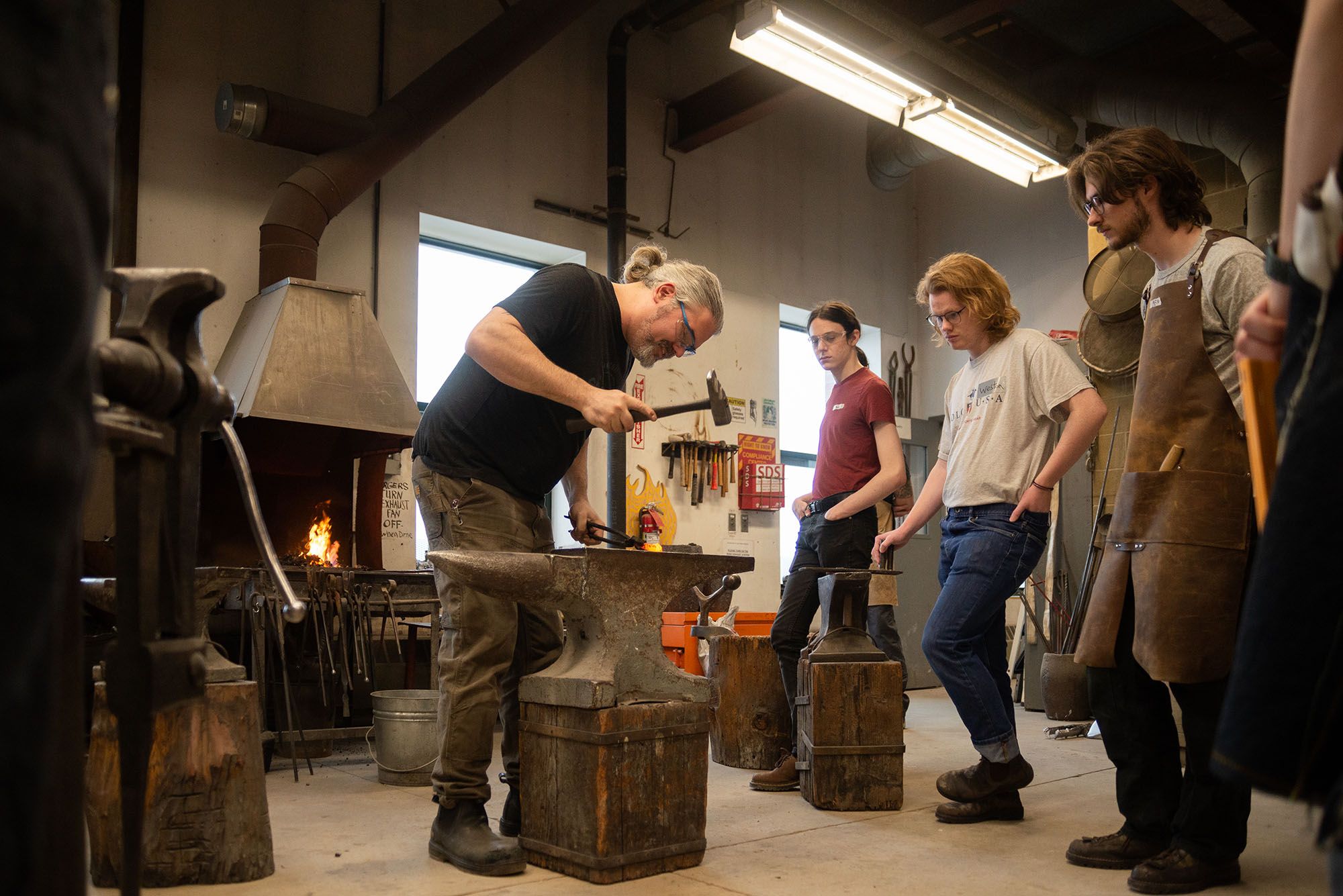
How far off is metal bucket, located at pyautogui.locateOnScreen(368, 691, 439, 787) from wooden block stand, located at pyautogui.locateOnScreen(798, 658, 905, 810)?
1473 mm

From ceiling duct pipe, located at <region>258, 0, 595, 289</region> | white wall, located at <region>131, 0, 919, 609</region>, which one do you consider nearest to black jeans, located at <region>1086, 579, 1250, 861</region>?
Result: ceiling duct pipe, located at <region>258, 0, 595, 289</region>

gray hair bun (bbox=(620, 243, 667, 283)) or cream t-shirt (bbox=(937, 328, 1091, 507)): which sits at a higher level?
gray hair bun (bbox=(620, 243, 667, 283))

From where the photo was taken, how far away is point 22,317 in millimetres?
514

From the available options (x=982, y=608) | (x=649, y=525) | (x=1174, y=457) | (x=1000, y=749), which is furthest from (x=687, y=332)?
(x=649, y=525)

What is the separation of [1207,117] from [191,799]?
6.30 m

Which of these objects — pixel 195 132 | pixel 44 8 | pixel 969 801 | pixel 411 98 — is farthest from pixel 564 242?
pixel 44 8

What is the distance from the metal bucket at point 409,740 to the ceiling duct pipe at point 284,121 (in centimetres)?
291

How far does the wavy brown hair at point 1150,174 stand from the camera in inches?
101

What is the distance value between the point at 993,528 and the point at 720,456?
A: 4.38 m

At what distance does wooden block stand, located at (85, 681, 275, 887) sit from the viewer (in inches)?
95.9

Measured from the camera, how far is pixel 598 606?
2.64 m

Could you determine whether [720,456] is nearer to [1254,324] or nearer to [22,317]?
[1254,324]

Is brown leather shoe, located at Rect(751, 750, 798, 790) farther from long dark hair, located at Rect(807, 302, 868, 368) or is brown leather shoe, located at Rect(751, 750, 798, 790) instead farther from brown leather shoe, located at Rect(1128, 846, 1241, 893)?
long dark hair, located at Rect(807, 302, 868, 368)

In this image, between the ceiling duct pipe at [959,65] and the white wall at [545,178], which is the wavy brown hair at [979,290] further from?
the white wall at [545,178]
